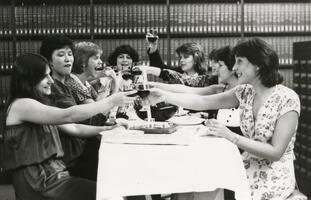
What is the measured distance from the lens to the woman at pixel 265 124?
2084 mm

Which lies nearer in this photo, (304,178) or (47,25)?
(304,178)

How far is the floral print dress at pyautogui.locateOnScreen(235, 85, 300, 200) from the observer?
6.91 feet

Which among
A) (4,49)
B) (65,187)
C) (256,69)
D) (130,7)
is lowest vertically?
(65,187)

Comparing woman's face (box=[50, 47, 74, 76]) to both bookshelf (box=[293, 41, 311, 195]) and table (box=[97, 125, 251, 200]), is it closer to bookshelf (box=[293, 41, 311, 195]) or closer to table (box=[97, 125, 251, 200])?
table (box=[97, 125, 251, 200])

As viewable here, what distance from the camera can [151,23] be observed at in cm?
473

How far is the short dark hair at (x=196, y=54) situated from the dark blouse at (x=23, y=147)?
2.49 meters

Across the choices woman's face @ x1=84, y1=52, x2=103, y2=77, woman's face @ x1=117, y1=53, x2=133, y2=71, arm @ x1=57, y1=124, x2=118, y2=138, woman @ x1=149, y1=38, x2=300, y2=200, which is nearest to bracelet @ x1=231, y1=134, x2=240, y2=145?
woman @ x1=149, y1=38, x2=300, y2=200

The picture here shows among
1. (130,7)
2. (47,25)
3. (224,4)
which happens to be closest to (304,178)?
(224,4)

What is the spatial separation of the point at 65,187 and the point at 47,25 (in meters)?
2.98

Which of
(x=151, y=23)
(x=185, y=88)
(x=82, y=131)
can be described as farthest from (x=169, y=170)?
(x=151, y=23)

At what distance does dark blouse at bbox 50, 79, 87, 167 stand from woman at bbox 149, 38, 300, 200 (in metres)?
0.89

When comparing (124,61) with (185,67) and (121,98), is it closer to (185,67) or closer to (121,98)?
(185,67)

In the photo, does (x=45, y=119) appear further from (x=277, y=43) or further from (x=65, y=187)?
(x=277, y=43)

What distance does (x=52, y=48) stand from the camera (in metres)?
2.90
